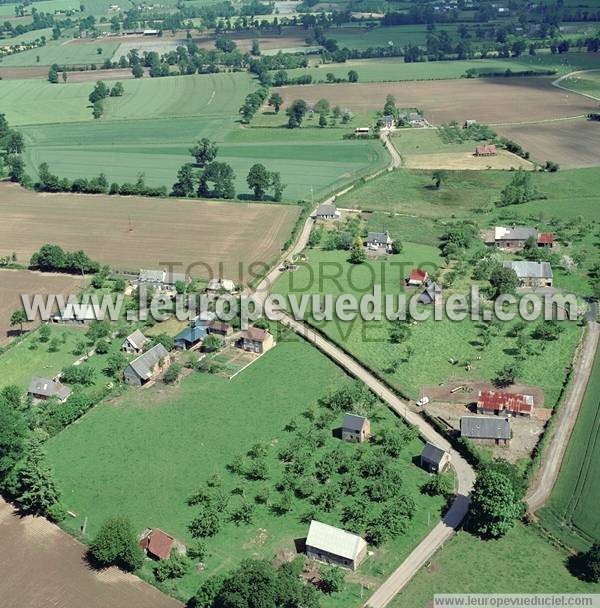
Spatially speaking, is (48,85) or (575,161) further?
(48,85)

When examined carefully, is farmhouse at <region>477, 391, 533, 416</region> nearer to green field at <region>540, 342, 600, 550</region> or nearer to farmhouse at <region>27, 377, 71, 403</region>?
green field at <region>540, 342, 600, 550</region>

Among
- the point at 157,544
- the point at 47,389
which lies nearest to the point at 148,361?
the point at 47,389

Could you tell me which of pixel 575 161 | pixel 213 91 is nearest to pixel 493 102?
pixel 575 161

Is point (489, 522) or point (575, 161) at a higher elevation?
point (575, 161)

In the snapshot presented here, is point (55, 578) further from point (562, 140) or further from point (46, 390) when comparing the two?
point (562, 140)

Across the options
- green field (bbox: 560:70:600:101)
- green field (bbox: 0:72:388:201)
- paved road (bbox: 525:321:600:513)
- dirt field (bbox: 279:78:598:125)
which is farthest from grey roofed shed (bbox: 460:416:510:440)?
green field (bbox: 560:70:600:101)

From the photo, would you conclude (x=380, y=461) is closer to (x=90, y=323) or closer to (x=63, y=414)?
(x=63, y=414)
